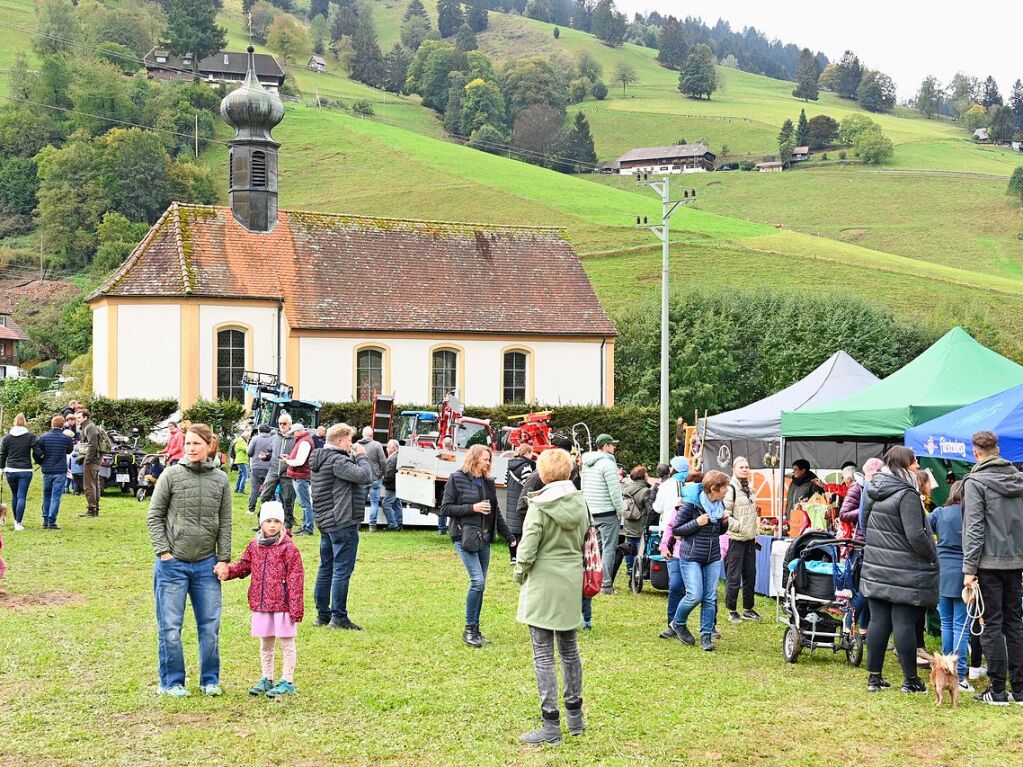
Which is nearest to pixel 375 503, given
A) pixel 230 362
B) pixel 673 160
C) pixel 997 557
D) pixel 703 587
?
pixel 703 587

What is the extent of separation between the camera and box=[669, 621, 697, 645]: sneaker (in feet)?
35.0

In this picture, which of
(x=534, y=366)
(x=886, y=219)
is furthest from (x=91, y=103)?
(x=534, y=366)

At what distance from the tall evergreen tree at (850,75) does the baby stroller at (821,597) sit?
16936 centimetres

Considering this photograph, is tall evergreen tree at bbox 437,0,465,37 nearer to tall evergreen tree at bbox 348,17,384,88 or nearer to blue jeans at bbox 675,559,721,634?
tall evergreen tree at bbox 348,17,384,88

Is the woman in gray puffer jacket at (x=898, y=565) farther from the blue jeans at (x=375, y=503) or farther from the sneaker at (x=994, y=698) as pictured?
the blue jeans at (x=375, y=503)

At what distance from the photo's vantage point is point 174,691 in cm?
802

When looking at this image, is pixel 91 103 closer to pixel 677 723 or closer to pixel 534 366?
pixel 534 366

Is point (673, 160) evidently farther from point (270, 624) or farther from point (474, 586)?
point (270, 624)

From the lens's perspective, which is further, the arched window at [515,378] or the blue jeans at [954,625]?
the arched window at [515,378]

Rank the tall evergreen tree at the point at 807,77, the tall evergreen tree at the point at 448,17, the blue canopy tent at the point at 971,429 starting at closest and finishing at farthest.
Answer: the blue canopy tent at the point at 971,429 < the tall evergreen tree at the point at 807,77 < the tall evergreen tree at the point at 448,17

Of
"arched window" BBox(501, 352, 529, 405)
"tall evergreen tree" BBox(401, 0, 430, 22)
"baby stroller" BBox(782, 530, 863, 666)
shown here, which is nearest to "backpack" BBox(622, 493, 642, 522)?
"baby stroller" BBox(782, 530, 863, 666)

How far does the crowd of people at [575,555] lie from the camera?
24.4 feet

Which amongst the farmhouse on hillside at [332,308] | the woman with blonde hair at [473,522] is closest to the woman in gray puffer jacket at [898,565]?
the woman with blonde hair at [473,522]

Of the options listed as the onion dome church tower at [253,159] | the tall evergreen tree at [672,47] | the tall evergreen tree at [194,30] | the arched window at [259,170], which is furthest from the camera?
the tall evergreen tree at [672,47]
